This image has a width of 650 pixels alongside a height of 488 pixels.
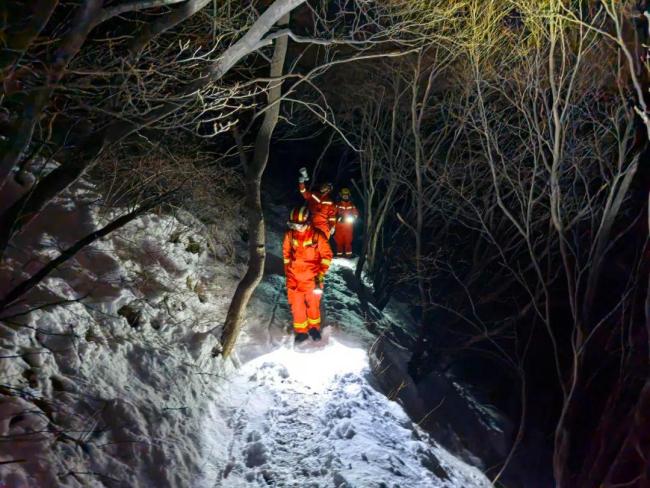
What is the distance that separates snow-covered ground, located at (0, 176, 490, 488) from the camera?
12.7 ft

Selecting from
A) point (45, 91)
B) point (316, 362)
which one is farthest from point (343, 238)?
point (45, 91)

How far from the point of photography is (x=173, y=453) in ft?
15.2

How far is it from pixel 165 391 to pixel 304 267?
2.87 m

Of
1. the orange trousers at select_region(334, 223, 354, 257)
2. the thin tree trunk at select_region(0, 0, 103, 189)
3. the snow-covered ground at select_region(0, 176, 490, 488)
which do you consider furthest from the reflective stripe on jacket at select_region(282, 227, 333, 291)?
the orange trousers at select_region(334, 223, 354, 257)

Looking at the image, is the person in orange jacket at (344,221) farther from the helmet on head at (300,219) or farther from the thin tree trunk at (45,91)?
the thin tree trunk at (45,91)

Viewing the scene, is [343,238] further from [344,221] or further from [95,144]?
[95,144]

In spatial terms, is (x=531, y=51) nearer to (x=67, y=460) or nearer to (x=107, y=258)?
(x=107, y=258)

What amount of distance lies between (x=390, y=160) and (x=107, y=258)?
23.7ft

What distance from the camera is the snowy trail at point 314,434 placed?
4.88m

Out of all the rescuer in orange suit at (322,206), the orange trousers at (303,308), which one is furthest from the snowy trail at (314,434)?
the rescuer in orange suit at (322,206)

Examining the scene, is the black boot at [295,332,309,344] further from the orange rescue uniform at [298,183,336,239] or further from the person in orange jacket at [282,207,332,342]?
the orange rescue uniform at [298,183,336,239]

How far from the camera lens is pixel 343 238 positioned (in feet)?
41.7

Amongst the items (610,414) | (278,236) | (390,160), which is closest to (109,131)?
(610,414)

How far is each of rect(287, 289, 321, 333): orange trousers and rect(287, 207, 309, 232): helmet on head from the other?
1096 millimetres
